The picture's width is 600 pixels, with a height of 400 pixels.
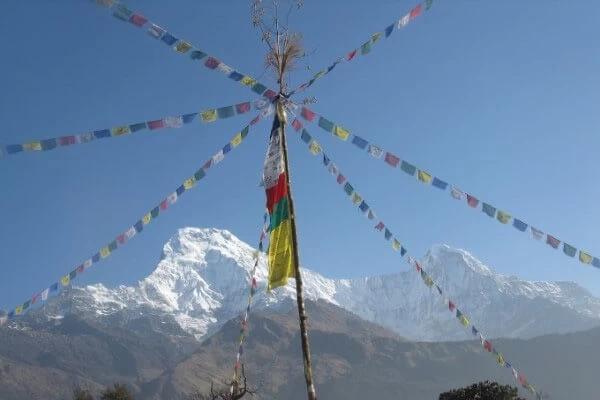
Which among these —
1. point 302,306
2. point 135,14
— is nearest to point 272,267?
point 302,306

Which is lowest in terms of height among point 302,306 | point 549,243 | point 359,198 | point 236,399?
point 236,399

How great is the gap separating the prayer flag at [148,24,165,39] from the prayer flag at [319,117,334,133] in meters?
3.75

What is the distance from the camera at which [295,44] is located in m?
12.8

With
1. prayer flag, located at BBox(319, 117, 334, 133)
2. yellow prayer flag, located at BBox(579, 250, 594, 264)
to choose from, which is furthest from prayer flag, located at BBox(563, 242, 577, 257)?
prayer flag, located at BBox(319, 117, 334, 133)

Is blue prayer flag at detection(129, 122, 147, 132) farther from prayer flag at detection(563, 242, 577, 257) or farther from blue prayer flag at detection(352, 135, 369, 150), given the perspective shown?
prayer flag at detection(563, 242, 577, 257)

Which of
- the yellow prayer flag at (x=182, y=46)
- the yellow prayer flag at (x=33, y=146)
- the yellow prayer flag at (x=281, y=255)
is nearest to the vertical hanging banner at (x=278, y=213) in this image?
the yellow prayer flag at (x=281, y=255)

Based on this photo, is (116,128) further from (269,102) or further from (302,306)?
(302,306)

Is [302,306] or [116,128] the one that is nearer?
[302,306]

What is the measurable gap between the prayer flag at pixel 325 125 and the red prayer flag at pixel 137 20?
4.19 metres

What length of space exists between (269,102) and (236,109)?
0.69 meters

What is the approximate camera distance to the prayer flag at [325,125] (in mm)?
13531

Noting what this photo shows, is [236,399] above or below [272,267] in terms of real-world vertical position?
below

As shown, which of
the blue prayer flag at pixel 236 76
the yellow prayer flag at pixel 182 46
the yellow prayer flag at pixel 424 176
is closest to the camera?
the yellow prayer flag at pixel 182 46

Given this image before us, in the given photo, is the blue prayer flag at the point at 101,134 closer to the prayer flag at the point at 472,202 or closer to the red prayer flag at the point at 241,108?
the red prayer flag at the point at 241,108
